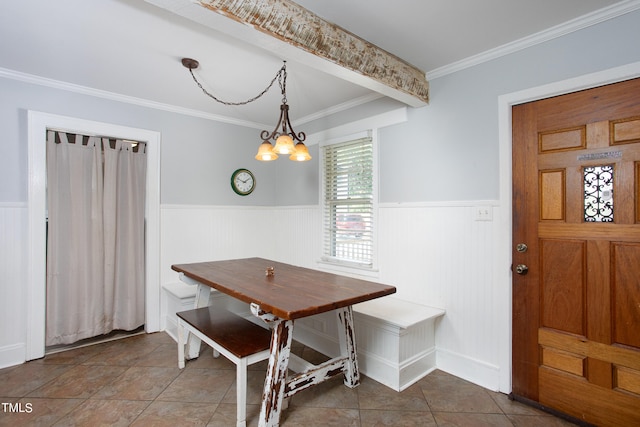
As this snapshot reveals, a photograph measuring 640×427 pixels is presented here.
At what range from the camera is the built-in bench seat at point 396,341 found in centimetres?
236

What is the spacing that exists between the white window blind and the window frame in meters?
0.01

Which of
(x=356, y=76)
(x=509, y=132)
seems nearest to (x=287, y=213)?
(x=356, y=76)

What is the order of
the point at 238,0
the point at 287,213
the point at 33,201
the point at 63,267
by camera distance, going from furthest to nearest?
the point at 287,213, the point at 63,267, the point at 33,201, the point at 238,0

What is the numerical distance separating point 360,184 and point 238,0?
7.06 ft

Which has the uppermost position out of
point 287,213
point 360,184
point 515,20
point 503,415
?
point 515,20

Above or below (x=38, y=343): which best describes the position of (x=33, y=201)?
above

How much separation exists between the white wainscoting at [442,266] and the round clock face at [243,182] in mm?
449

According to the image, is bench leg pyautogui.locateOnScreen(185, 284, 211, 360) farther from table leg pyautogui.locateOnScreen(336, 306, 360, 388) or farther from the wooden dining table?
table leg pyautogui.locateOnScreen(336, 306, 360, 388)

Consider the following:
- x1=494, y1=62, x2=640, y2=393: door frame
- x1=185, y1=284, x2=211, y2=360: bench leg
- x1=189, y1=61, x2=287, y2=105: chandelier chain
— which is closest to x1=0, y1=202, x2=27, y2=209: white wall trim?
x1=185, y1=284, x2=211, y2=360: bench leg

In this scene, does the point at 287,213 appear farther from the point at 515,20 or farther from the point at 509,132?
the point at 515,20

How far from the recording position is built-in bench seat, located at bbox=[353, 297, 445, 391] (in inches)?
92.9

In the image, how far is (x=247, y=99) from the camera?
3.35m

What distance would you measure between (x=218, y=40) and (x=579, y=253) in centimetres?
277

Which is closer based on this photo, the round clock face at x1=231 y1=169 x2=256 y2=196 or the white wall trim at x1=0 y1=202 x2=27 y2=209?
the white wall trim at x1=0 y1=202 x2=27 y2=209
